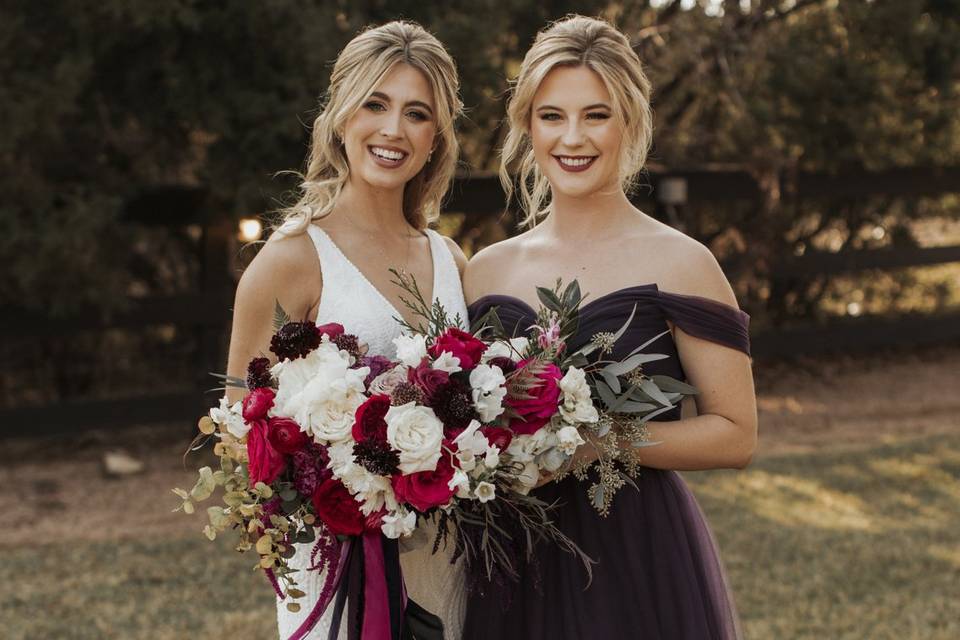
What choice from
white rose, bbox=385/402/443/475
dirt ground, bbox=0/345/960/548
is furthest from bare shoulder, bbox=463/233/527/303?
dirt ground, bbox=0/345/960/548

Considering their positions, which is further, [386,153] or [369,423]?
[386,153]

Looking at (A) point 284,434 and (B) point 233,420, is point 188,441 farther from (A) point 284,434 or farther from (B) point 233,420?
(A) point 284,434

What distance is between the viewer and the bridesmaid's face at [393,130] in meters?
3.10

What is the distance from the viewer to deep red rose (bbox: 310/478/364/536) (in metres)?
2.40

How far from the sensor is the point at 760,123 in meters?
10.5

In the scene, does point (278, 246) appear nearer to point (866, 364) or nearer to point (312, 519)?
point (312, 519)

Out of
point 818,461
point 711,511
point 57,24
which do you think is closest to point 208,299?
point 57,24

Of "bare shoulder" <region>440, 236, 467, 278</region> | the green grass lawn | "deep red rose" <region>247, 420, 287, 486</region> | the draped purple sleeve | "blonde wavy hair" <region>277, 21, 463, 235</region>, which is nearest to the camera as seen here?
"deep red rose" <region>247, 420, 287, 486</region>

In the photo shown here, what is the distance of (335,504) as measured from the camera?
2412 millimetres

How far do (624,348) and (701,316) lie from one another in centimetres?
20

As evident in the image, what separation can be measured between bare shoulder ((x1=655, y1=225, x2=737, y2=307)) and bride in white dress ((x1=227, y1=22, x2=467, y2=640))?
559mm

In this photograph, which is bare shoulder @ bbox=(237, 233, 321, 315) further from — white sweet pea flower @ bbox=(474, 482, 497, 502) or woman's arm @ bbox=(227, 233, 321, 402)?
white sweet pea flower @ bbox=(474, 482, 497, 502)

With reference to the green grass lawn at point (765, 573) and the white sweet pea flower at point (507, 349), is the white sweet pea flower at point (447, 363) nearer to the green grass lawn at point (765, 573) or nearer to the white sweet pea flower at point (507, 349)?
the white sweet pea flower at point (507, 349)

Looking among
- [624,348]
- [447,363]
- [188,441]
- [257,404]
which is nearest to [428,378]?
[447,363]
